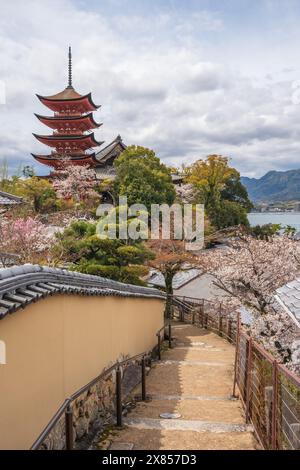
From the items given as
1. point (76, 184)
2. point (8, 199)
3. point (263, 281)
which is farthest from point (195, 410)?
point (76, 184)

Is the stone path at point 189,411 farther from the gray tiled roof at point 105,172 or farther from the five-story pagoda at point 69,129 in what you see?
the five-story pagoda at point 69,129

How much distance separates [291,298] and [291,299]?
0.06 metres

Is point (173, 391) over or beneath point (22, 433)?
beneath

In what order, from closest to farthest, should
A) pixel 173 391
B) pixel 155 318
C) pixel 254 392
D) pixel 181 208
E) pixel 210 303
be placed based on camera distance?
pixel 254 392 < pixel 173 391 < pixel 155 318 < pixel 210 303 < pixel 181 208

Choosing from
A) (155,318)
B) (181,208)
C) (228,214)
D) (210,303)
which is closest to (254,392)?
(155,318)

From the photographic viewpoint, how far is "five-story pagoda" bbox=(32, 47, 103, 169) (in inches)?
1495

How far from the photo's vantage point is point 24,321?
14.1ft

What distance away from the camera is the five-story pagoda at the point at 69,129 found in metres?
38.0

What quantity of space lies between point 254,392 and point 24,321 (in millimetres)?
3605

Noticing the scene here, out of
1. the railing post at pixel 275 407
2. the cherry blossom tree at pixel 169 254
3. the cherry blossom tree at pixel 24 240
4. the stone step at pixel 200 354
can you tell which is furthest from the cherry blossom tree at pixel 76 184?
the railing post at pixel 275 407

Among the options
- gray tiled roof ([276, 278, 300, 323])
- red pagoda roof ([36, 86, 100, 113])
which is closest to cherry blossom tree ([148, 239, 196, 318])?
gray tiled roof ([276, 278, 300, 323])

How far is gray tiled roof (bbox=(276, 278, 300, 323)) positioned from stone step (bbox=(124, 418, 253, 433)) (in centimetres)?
177

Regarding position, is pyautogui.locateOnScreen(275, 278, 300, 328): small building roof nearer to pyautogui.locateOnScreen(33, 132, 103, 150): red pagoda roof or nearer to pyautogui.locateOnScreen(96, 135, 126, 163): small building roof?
pyautogui.locateOnScreen(33, 132, 103, 150): red pagoda roof
